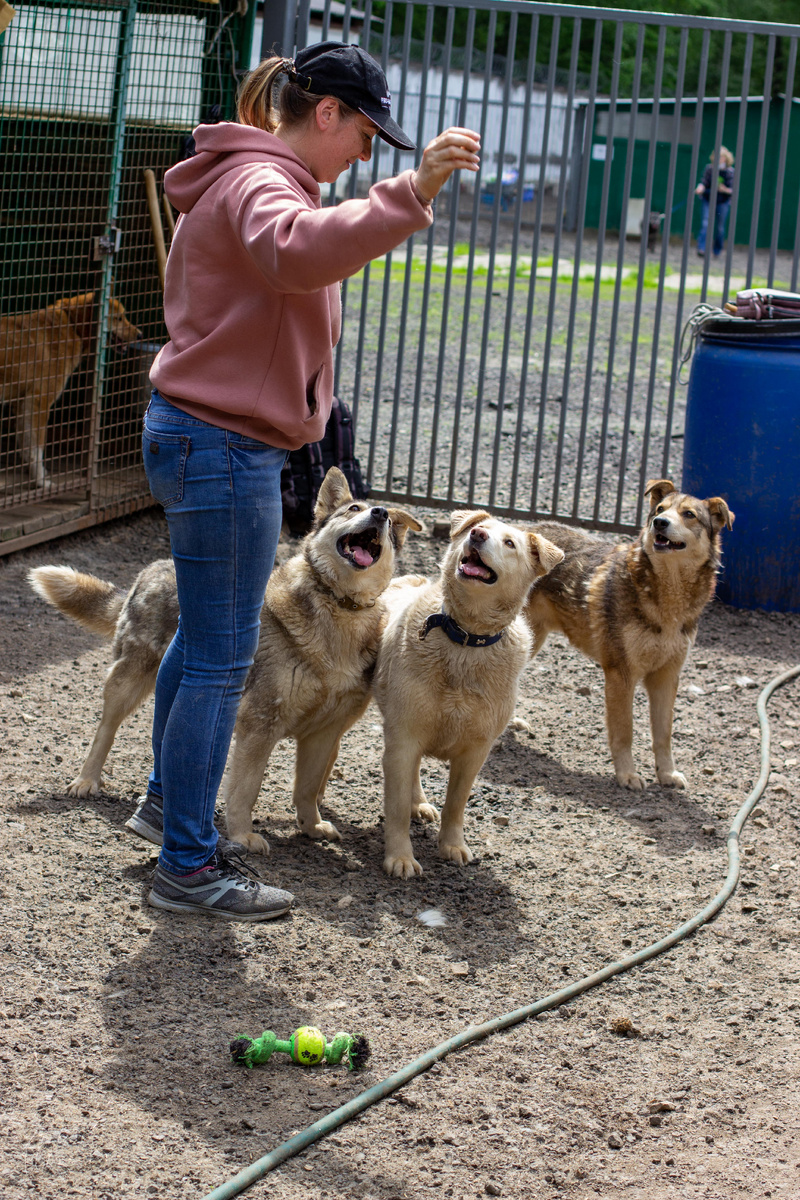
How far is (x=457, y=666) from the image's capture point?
4.18 m

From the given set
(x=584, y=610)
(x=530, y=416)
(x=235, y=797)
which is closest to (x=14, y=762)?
(x=235, y=797)

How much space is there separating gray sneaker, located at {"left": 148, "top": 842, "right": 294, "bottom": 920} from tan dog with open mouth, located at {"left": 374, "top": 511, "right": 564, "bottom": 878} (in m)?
0.66

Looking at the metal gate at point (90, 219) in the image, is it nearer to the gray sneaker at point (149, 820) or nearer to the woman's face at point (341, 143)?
the gray sneaker at point (149, 820)

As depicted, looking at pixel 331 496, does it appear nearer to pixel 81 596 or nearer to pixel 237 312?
pixel 81 596

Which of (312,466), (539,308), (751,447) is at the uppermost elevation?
(539,308)

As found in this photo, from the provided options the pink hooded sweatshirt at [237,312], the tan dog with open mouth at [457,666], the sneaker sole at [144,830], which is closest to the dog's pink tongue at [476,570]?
the tan dog with open mouth at [457,666]

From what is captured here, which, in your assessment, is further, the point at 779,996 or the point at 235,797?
the point at 235,797

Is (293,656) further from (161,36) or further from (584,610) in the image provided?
(161,36)

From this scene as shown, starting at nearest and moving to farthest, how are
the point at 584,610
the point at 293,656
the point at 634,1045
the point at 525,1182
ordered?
1. the point at 525,1182
2. the point at 634,1045
3. the point at 293,656
4. the point at 584,610

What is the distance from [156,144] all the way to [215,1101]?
734 centimetres

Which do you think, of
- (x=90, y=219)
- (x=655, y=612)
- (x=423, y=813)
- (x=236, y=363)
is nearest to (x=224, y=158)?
(x=236, y=363)

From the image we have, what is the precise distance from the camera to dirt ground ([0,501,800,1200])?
2.70 metres

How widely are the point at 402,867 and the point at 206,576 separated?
152 cm

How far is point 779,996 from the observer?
357cm
